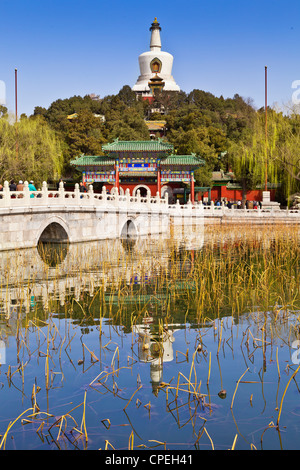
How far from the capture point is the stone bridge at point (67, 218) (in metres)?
14.6

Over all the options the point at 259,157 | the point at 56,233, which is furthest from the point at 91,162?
the point at 56,233

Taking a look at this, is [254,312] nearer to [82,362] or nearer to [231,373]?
[231,373]

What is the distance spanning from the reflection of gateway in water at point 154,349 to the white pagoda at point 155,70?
66194 mm

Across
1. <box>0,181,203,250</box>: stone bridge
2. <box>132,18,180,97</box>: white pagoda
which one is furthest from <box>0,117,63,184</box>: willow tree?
<box>132,18,180,97</box>: white pagoda

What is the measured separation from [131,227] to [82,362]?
57.9 feet

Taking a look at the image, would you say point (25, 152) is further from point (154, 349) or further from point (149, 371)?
point (149, 371)

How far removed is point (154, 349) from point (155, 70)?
234ft

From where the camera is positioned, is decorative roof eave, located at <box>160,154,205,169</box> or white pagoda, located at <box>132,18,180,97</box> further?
white pagoda, located at <box>132,18,180,97</box>

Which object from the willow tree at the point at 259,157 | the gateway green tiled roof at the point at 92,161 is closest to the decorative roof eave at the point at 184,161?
the willow tree at the point at 259,157

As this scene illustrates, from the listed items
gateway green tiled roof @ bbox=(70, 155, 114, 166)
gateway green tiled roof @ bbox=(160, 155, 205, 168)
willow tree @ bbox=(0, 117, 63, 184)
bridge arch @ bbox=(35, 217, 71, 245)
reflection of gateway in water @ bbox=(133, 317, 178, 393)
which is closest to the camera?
reflection of gateway in water @ bbox=(133, 317, 178, 393)

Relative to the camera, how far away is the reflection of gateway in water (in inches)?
212

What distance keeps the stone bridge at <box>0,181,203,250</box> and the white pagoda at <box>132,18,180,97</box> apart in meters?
47.8

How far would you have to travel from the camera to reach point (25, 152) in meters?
29.4

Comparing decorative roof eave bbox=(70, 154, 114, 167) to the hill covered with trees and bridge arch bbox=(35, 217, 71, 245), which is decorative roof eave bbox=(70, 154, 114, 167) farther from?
bridge arch bbox=(35, 217, 71, 245)
